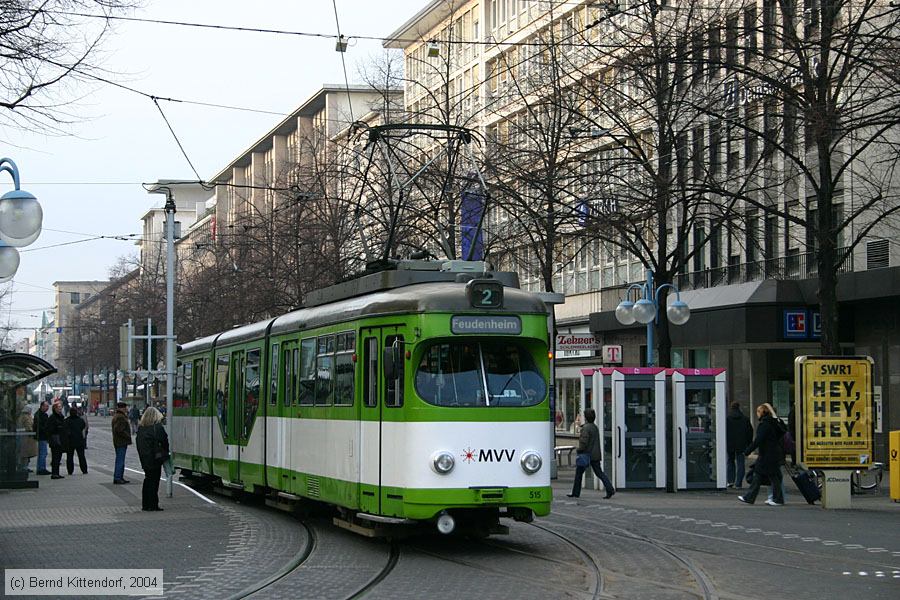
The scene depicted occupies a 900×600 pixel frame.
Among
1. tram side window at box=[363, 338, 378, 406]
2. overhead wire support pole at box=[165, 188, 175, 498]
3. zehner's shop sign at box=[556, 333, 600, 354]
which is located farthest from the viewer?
zehner's shop sign at box=[556, 333, 600, 354]

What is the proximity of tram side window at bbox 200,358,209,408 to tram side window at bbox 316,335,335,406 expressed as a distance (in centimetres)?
859

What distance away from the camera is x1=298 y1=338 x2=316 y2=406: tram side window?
18422 mm

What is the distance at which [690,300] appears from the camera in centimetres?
4322

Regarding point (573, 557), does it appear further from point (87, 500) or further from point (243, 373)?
point (87, 500)

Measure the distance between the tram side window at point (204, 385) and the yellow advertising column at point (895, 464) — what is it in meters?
12.6

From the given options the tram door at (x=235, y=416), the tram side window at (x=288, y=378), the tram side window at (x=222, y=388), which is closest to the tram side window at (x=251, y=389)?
the tram door at (x=235, y=416)

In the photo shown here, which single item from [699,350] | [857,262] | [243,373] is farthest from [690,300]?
[243,373]

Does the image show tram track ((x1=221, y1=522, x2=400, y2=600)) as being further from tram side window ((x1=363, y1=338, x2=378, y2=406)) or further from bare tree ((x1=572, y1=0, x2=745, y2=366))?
bare tree ((x1=572, y1=0, x2=745, y2=366))

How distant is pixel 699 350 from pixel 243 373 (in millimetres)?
25617

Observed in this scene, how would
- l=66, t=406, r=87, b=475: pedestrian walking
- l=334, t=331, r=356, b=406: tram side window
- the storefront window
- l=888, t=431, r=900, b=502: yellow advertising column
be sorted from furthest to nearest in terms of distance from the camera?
1. the storefront window
2. l=66, t=406, r=87, b=475: pedestrian walking
3. l=888, t=431, r=900, b=502: yellow advertising column
4. l=334, t=331, r=356, b=406: tram side window

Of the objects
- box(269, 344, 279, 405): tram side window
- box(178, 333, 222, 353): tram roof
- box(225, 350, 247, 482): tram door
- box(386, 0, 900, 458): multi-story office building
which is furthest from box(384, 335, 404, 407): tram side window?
box(178, 333, 222, 353): tram roof

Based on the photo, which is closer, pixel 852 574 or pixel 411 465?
pixel 852 574

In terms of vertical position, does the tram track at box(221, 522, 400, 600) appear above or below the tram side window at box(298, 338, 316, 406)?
below

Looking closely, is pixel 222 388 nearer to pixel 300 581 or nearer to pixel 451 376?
pixel 451 376
